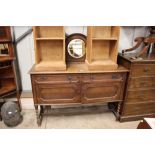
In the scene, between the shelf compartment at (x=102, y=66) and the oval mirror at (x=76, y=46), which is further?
the oval mirror at (x=76, y=46)

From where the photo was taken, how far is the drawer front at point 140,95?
2.06 meters

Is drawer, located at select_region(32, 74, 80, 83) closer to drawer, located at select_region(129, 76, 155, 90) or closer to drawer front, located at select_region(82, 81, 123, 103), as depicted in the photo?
drawer front, located at select_region(82, 81, 123, 103)

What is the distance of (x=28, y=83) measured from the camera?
8.22ft

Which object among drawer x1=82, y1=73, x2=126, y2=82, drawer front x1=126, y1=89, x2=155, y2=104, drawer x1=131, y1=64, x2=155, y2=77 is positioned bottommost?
drawer front x1=126, y1=89, x2=155, y2=104

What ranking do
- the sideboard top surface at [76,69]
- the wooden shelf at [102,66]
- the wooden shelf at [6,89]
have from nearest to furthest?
the sideboard top surface at [76,69], the wooden shelf at [102,66], the wooden shelf at [6,89]

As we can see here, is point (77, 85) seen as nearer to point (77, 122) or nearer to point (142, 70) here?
point (77, 122)

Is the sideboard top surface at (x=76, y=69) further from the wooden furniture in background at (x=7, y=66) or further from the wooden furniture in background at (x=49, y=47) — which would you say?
the wooden furniture in background at (x=7, y=66)

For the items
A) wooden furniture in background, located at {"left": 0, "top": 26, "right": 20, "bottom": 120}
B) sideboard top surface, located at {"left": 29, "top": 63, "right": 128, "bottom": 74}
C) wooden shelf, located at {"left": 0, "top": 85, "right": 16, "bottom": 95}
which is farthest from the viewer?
wooden shelf, located at {"left": 0, "top": 85, "right": 16, "bottom": 95}

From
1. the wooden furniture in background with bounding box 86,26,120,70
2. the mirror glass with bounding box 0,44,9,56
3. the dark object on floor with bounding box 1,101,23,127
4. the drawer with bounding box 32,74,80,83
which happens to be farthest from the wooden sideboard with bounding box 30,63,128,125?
the mirror glass with bounding box 0,44,9,56

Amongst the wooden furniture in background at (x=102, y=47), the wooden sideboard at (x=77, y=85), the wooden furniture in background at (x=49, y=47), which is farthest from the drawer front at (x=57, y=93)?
the wooden furniture in background at (x=102, y=47)

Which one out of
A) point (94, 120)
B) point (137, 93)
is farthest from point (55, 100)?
point (137, 93)

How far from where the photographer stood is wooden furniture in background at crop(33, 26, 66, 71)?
1.80 metres
